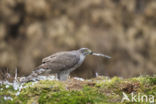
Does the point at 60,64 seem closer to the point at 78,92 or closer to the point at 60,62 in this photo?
the point at 60,62

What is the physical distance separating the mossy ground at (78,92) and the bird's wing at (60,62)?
1.29 m

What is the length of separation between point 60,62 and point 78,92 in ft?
6.82

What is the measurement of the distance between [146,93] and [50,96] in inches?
52.6

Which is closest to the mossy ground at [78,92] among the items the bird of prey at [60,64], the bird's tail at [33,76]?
the bird's tail at [33,76]

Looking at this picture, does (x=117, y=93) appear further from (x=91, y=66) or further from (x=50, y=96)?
(x=91, y=66)

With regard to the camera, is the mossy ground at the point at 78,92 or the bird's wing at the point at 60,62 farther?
the bird's wing at the point at 60,62

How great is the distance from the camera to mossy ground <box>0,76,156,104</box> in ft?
15.5

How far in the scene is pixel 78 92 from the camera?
493 centimetres

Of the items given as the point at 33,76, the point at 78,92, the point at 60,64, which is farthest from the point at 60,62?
the point at 78,92

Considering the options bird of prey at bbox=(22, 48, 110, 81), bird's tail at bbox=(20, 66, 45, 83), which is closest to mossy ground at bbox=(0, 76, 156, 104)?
bird's tail at bbox=(20, 66, 45, 83)

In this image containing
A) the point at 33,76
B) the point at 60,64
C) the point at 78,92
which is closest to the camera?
the point at 78,92

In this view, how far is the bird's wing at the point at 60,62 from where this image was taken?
6875 millimetres

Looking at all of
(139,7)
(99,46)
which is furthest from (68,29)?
(139,7)

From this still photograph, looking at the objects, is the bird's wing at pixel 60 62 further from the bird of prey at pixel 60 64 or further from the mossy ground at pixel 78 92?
the mossy ground at pixel 78 92
